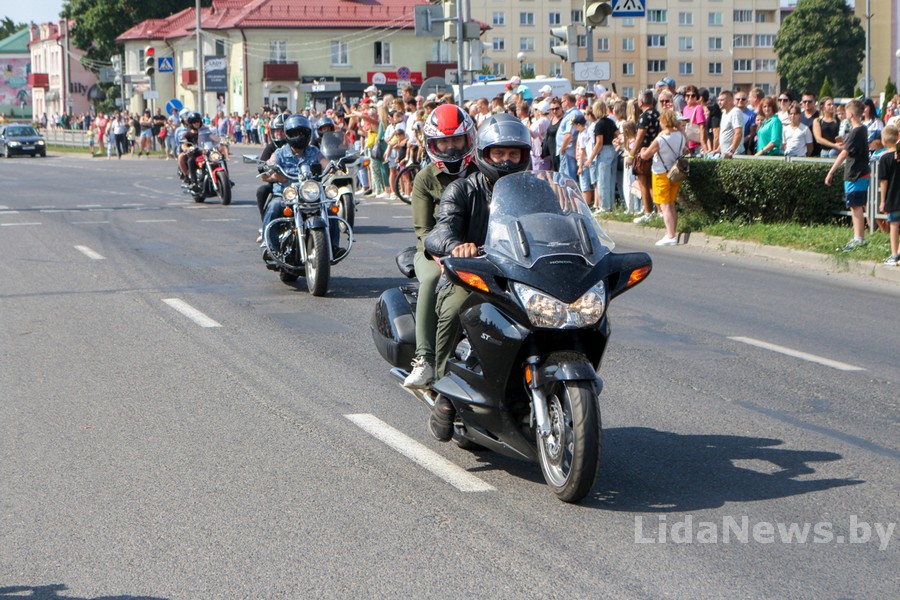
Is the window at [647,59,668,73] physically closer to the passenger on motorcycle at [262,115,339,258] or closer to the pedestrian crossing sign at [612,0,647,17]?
the pedestrian crossing sign at [612,0,647,17]

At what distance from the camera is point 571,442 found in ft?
18.0

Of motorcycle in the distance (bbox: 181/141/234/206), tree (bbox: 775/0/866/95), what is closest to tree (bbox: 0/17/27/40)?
tree (bbox: 775/0/866/95)

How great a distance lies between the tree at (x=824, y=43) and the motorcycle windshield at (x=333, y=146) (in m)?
91.3

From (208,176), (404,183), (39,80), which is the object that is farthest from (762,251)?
(39,80)

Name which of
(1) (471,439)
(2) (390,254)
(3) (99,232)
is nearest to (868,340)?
(1) (471,439)

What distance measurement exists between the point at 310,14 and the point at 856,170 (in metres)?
73.5

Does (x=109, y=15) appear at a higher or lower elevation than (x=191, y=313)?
higher

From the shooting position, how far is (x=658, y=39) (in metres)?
119

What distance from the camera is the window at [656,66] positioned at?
392 ft

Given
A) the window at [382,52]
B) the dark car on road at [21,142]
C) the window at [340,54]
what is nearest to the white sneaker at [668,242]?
the dark car on road at [21,142]

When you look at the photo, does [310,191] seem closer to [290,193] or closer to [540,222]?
[290,193]

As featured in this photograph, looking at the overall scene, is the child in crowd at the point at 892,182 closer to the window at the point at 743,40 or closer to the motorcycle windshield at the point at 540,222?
the motorcycle windshield at the point at 540,222

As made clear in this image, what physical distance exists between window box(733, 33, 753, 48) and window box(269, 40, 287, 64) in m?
→ 53.5

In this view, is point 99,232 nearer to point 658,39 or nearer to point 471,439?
point 471,439
